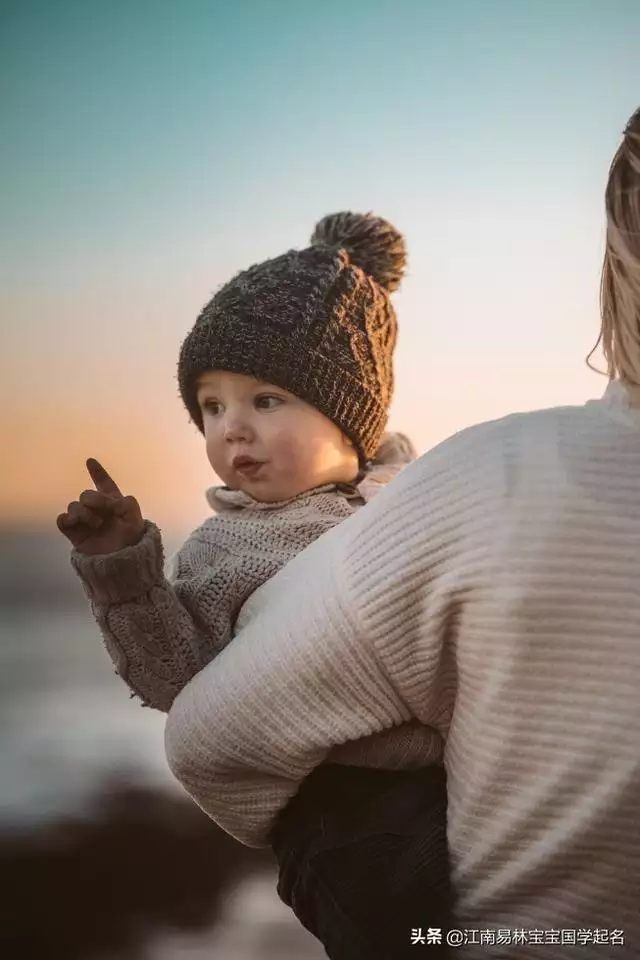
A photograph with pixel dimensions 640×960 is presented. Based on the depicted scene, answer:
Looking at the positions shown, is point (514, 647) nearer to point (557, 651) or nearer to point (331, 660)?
point (557, 651)

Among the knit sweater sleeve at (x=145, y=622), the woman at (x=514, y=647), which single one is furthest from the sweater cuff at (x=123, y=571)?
the woman at (x=514, y=647)

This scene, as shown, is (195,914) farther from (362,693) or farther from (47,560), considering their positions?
(362,693)

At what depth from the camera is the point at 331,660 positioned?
0.69 metres

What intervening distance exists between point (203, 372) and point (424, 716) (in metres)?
0.46

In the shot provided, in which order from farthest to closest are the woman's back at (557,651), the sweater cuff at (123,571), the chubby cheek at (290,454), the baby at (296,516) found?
the chubby cheek at (290,454) < the sweater cuff at (123,571) < the baby at (296,516) < the woman's back at (557,651)

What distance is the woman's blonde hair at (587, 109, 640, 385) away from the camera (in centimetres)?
65

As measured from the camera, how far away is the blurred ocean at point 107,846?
2.12 m

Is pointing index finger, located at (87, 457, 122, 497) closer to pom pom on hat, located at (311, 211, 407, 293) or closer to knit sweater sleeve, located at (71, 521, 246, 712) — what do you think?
knit sweater sleeve, located at (71, 521, 246, 712)

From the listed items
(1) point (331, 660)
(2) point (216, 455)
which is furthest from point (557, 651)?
(2) point (216, 455)

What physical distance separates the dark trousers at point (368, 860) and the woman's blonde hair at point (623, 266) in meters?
0.33

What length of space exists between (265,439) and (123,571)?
21cm

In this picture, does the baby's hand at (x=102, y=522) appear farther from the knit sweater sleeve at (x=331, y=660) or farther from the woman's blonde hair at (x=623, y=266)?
the woman's blonde hair at (x=623, y=266)

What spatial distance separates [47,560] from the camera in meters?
2.70

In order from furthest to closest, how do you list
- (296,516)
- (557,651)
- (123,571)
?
(296,516) → (123,571) → (557,651)
